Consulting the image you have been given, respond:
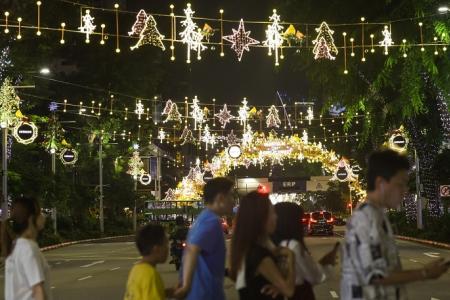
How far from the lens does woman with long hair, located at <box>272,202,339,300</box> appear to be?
692cm

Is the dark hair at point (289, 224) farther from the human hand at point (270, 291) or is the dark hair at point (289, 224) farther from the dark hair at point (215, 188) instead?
the human hand at point (270, 291)

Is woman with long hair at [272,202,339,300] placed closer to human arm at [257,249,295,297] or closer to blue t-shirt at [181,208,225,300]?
blue t-shirt at [181,208,225,300]

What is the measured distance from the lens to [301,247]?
6930mm

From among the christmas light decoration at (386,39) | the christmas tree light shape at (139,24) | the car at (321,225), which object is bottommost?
the car at (321,225)

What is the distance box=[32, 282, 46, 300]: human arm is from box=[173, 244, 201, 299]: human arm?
1.09 meters

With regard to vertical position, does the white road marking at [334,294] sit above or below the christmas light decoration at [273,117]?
below

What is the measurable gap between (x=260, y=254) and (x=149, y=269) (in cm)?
106

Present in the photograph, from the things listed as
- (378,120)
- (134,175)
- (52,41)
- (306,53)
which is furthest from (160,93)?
(306,53)

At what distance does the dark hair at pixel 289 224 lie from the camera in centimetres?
696

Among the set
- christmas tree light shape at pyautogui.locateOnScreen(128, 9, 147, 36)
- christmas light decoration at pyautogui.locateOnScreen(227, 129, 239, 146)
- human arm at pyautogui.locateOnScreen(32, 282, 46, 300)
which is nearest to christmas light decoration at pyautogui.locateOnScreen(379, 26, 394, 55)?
christmas tree light shape at pyautogui.locateOnScreen(128, 9, 147, 36)

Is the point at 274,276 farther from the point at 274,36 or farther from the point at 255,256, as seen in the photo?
the point at 274,36

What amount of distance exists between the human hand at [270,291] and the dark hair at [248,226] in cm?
23

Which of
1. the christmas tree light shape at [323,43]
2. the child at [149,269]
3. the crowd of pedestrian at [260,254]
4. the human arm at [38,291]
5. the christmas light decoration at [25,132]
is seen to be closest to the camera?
the crowd of pedestrian at [260,254]

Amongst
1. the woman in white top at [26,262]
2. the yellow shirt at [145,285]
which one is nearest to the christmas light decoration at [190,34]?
the woman in white top at [26,262]
